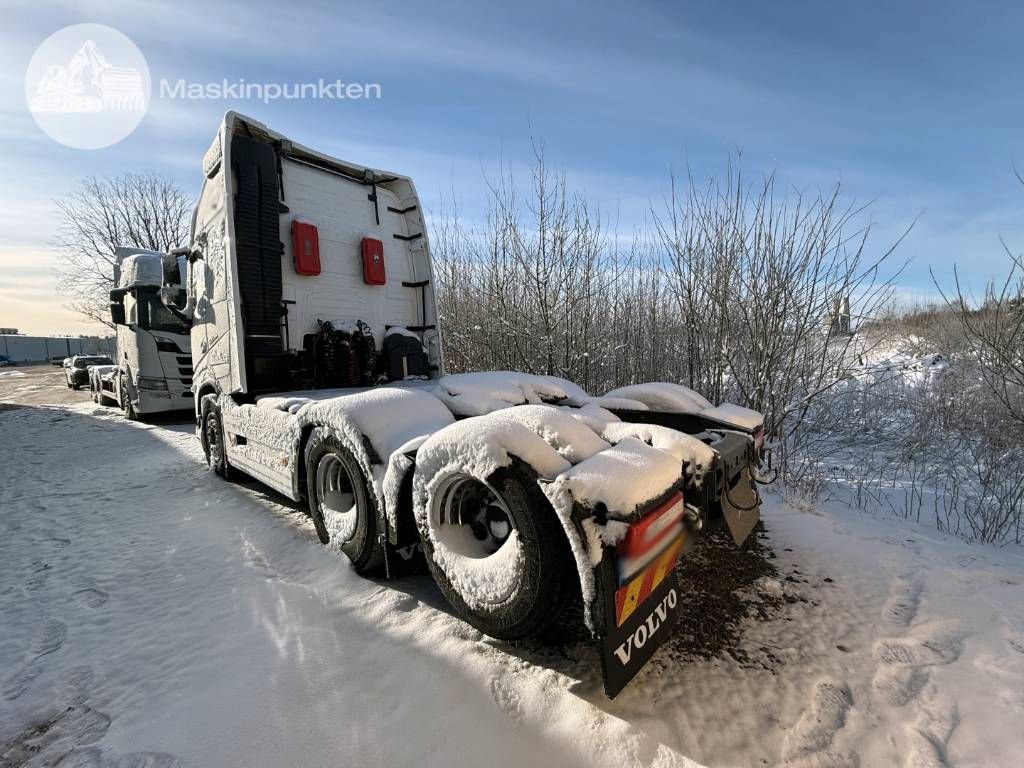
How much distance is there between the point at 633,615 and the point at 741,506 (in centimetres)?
134

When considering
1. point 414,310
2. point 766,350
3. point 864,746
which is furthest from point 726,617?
point 414,310

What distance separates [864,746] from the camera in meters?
1.59

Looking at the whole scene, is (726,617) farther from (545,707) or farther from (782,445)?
(782,445)

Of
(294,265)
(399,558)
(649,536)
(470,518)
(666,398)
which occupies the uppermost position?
(294,265)

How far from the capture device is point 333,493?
10.4 feet

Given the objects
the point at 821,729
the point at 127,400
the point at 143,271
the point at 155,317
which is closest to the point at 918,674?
the point at 821,729

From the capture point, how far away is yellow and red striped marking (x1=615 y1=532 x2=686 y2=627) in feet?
5.48

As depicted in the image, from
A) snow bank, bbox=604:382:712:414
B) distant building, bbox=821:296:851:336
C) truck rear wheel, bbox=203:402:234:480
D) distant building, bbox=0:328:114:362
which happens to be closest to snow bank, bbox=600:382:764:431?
snow bank, bbox=604:382:712:414

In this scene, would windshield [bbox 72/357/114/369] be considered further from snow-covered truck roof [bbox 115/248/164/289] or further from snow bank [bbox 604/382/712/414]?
snow bank [bbox 604/382/712/414]

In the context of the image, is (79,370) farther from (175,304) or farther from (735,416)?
(735,416)

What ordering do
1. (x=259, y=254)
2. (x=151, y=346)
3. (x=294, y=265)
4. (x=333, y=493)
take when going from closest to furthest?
(x=333, y=493) < (x=259, y=254) < (x=294, y=265) < (x=151, y=346)

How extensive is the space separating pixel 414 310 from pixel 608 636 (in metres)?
4.65

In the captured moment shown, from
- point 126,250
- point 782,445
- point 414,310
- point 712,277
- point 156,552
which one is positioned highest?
point 126,250

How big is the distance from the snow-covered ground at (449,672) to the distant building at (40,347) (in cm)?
5455
